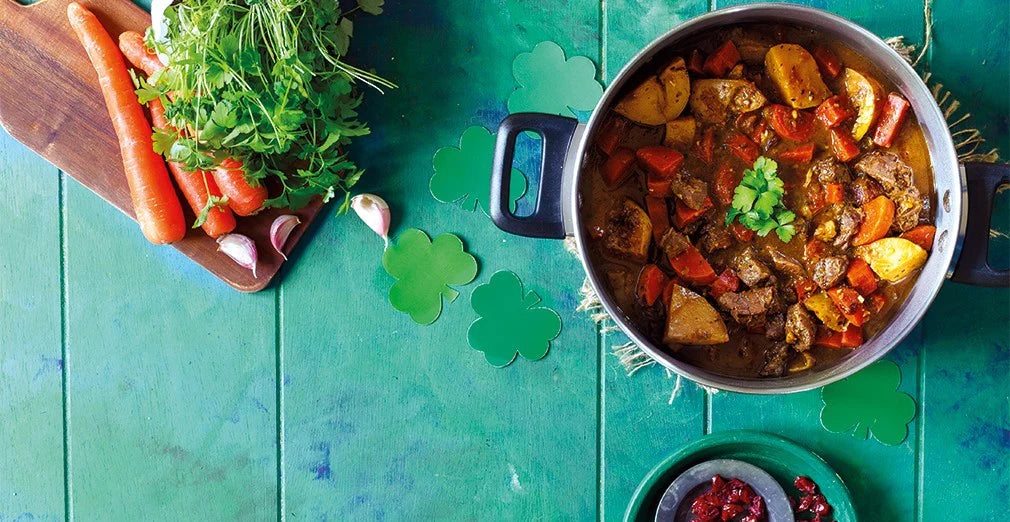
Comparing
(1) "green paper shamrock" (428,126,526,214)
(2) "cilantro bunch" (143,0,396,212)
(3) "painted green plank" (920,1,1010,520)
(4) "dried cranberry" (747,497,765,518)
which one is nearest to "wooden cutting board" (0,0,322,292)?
(2) "cilantro bunch" (143,0,396,212)

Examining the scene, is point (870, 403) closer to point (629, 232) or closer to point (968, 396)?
point (968, 396)

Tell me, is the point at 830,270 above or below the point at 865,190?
below

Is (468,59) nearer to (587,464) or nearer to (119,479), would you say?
(587,464)

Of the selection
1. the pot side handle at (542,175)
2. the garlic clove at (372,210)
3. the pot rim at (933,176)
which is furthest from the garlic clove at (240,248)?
the pot rim at (933,176)

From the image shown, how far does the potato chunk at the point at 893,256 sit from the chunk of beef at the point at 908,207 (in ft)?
0.10

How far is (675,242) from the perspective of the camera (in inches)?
55.7

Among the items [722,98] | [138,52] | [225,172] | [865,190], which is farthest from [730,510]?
[138,52]

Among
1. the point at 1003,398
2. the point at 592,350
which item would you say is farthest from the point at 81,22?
the point at 1003,398

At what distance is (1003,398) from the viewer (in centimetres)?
157

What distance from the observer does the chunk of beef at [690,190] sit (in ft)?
4.60

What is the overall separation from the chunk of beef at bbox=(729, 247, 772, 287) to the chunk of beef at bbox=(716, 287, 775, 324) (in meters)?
0.02

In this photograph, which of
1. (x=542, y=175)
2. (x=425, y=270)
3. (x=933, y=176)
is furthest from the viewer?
(x=425, y=270)

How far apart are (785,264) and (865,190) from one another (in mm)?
182

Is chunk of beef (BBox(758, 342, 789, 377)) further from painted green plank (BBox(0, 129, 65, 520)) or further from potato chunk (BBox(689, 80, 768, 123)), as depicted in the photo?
painted green plank (BBox(0, 129, 65, 520))
